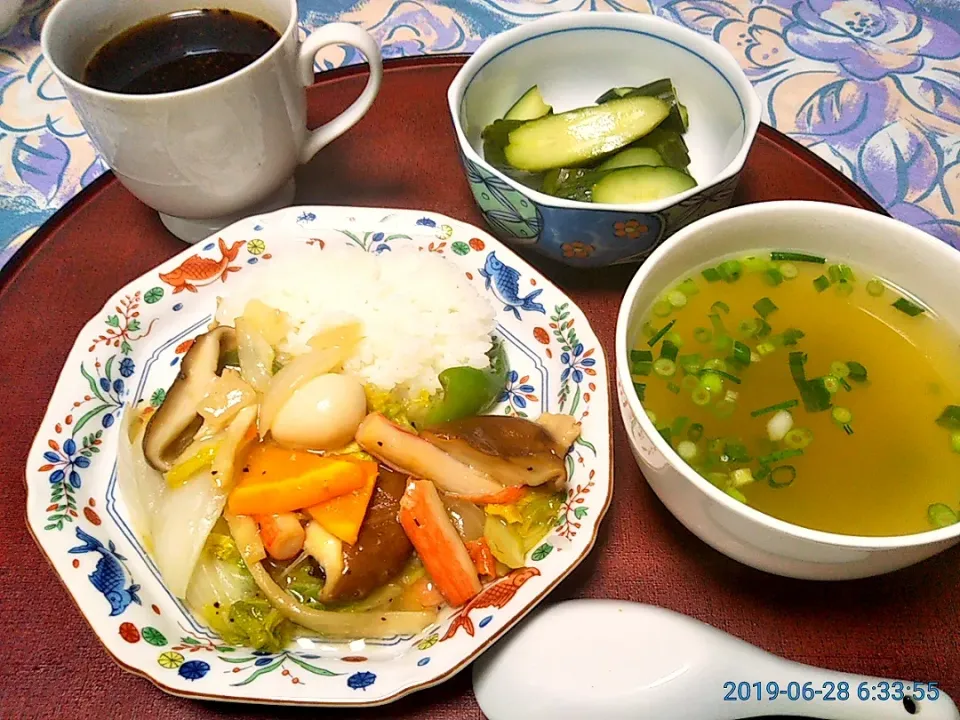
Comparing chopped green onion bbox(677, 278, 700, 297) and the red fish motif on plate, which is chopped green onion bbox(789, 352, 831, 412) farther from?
the red fish motif on plate

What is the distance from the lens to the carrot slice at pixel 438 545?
1.28 metres

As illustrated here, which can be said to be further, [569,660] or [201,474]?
[201,474]

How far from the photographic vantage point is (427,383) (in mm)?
1633

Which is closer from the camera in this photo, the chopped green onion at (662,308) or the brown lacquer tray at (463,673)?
the brown lacquer tray at (463,673)

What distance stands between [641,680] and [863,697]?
329mm

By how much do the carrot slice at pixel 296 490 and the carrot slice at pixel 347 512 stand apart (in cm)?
1

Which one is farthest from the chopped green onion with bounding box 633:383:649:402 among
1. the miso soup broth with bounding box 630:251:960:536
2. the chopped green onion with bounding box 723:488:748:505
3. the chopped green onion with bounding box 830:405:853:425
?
the chopped green onion with bounding box 830:405:853:425

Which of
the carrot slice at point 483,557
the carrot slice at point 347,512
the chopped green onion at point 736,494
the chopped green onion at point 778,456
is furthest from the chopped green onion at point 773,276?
the carrot slice at point 347,512

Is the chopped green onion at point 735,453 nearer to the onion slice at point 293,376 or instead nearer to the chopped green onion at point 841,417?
the chopped green onion at point 841,417

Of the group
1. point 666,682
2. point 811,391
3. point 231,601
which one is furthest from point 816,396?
point 231,601

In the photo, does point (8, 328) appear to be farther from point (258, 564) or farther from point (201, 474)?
point (258, 564)

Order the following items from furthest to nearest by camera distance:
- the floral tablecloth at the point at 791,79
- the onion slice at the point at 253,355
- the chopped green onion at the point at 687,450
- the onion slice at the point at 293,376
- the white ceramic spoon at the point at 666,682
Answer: the floral tablecloth at the point at 791,79, the onion slice at the point at 253,355, the onion slice at the point at 293,376, the chopped green onion at the point at 687,450, the white ceramic spoon at the point at 666,682

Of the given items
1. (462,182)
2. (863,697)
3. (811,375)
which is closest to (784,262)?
(811,375)

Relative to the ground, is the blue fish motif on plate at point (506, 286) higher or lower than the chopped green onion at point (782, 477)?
lower
